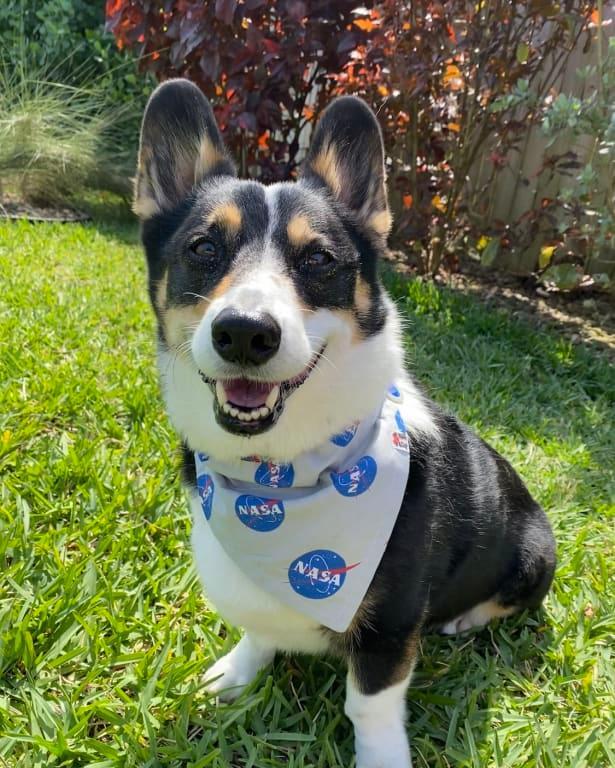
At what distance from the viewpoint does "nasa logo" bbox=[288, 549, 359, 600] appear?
1.62 metres

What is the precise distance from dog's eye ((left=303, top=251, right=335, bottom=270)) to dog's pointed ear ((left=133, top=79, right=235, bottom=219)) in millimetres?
538

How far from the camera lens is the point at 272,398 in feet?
5.11

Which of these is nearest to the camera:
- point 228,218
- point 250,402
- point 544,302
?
point 250,402

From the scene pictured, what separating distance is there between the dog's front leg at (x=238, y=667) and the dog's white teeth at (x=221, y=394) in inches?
30.0

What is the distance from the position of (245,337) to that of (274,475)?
490 millimetres

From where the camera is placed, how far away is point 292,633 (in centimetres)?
174

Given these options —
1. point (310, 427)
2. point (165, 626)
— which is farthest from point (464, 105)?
point (165, 626)

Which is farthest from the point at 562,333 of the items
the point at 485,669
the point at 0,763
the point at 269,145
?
the point at 0,763

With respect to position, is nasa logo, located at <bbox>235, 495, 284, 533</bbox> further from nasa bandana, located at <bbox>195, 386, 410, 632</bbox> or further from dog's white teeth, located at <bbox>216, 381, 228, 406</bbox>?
dog's white teeth, located at <bbox>216, 381, 228, 406</bbox>

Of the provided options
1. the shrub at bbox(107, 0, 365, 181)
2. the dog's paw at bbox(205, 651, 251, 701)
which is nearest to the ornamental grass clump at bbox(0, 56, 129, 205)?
the shrub at bbox(107, 0, 365, 181)

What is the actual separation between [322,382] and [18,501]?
1404mm

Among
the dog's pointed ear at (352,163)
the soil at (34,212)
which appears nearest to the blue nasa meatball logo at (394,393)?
the dog's pointed ear at (352,163)

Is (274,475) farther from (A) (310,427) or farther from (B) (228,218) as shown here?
(B) (228,218)

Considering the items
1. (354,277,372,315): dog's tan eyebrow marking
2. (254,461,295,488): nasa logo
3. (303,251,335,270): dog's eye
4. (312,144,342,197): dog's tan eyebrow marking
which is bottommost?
(254,461,295,488): nasa logo
